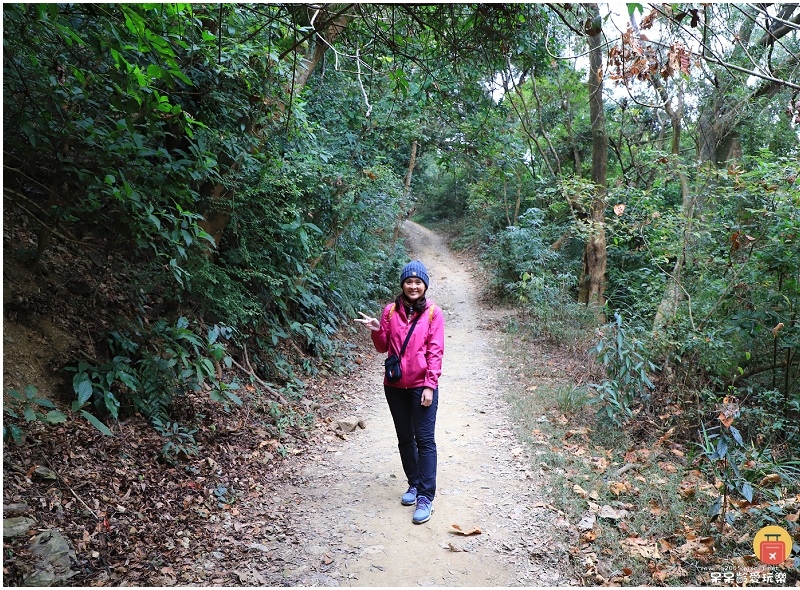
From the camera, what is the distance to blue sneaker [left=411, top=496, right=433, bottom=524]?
4027 mm

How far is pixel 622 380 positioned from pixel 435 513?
3.24 m

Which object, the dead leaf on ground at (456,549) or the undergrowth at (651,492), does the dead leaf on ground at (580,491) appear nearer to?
the undergrowth at (651,492)

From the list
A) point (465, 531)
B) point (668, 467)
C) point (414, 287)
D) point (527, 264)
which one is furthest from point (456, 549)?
point (527, 264)

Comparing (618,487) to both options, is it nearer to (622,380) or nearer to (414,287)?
(622,380)

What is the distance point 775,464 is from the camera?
4.72 metres

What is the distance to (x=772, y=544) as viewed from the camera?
3676 mm

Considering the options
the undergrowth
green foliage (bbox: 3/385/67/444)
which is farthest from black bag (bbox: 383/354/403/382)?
green foliage (bbox: 3/385/67/444)

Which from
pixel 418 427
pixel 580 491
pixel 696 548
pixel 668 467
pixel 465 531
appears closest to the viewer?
pixel 696 548

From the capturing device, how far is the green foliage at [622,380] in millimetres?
5992

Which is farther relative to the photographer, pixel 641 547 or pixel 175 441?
pixel 175 441

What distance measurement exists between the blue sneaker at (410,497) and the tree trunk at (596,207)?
7.49 meters

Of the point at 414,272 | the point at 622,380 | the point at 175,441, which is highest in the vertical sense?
the point at 414,272

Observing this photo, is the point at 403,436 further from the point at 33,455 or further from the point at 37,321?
the point at 37,321

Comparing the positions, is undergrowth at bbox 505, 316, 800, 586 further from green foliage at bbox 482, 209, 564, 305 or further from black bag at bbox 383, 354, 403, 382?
green foliage at bbox 482, 209, 564, 305
